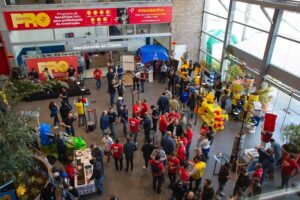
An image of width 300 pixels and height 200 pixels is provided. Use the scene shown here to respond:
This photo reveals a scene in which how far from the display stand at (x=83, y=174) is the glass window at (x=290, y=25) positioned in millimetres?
8981

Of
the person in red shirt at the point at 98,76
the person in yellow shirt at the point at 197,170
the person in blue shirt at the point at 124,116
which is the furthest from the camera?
the person in red shirt at the point at 98,76

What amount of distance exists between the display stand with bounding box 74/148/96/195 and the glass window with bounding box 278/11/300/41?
898 centimetres

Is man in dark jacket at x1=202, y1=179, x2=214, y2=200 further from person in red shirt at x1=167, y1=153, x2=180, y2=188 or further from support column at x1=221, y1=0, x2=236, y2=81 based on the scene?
support column at x1=221, y1=0, x2=236, y2=81

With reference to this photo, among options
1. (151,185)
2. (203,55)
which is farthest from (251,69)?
(151,185)

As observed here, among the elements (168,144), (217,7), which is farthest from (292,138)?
(217,7)

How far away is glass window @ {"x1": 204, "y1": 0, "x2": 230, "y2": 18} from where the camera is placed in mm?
14262

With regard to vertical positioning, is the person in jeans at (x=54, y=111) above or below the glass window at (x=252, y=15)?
below

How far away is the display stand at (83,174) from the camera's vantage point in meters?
7.53

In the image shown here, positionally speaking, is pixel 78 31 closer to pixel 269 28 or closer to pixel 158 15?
pixel 158 15

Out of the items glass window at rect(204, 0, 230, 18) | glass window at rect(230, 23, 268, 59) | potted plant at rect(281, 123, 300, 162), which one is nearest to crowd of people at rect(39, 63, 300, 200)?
potted plant at rect(281, 123, 300, 162)

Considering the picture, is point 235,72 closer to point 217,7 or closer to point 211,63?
point 211,63

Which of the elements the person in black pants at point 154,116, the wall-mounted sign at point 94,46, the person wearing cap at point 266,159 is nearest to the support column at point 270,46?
the person wearing cap at point 266,159

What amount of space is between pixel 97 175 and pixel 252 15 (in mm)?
10470

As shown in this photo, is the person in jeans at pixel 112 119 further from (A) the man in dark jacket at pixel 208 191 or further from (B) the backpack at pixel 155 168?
(A) the man in dark jacket at pixel 208 191
